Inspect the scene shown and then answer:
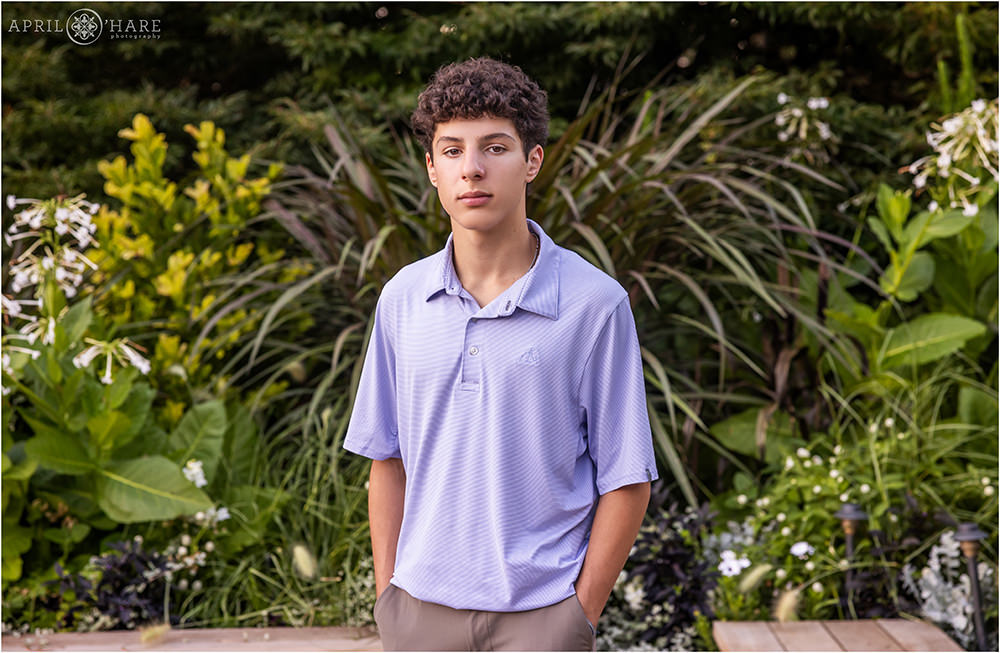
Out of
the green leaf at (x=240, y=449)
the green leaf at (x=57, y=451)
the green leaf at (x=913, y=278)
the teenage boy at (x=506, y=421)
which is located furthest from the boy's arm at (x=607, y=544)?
the green leaf at (x=913, y=278)

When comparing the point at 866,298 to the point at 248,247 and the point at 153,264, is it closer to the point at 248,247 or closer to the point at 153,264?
the point at 248,247

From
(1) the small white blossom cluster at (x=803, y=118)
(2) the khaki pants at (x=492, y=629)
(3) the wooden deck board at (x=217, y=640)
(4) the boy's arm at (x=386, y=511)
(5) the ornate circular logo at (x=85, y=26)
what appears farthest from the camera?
(5) the ornate circular logo at (x=85, y=26)

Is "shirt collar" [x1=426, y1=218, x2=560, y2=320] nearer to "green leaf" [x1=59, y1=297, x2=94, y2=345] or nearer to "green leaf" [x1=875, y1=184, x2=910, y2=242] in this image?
"green leaf" [x1=59, y1=297, x2=94, y2=345]

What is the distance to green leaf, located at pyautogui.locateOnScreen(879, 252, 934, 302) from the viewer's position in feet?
11.2

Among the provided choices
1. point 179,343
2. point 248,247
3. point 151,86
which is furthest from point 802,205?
point 151,86

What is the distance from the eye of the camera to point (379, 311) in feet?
4.46

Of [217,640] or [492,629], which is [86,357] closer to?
[217,640]

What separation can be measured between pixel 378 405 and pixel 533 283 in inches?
11.8

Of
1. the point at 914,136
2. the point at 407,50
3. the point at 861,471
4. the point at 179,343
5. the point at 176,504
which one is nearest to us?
the point at 176,504

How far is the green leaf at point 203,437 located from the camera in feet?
9.81

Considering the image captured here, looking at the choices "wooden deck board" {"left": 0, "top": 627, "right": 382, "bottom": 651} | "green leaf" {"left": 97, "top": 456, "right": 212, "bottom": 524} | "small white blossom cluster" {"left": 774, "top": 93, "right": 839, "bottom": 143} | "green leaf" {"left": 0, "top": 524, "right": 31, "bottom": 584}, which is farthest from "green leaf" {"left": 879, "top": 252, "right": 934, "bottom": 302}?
"green leaf" {"left": 0, "top": 524, "right": 31, "bottom": 584}

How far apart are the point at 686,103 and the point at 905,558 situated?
239cm

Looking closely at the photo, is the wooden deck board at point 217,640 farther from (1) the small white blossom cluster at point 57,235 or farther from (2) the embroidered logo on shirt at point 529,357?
(2) the embroidered logo on shirt at point 529,357

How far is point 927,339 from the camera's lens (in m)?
3.33
